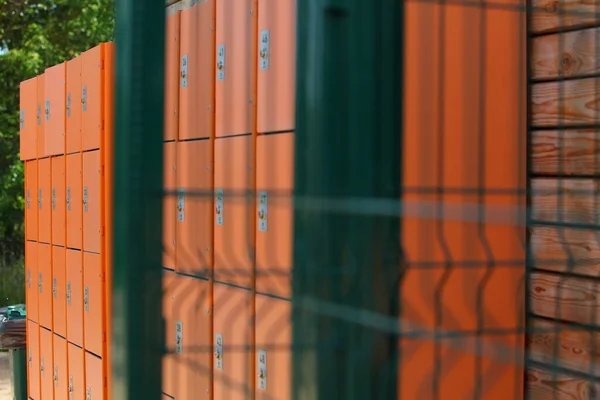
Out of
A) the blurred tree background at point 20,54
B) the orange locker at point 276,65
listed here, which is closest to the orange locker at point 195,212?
the orange locker at point 276,65

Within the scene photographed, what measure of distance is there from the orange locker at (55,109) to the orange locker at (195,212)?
2.00 meters

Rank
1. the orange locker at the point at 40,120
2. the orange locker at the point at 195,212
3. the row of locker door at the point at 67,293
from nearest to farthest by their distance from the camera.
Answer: the orange locker at the point at 195,212 < the row of locker door at the point at 67,293 < the orange locker at the point at 40,120

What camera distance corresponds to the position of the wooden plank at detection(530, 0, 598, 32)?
9.07ft

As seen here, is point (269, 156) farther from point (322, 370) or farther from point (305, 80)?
point (322, 370)

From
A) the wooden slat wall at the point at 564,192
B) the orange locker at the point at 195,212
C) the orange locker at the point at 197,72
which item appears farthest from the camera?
the orange locker at the point at 197,72

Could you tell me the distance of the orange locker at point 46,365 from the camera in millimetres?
5980

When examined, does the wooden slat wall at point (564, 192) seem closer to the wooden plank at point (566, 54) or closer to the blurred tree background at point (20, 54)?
the wooden plank at point (566, 54)

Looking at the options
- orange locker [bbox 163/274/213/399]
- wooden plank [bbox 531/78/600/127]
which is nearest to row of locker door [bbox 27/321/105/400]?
orange locker [bbox 163/274/213/399]

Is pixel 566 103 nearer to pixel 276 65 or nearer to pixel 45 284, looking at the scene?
pixel 276 65

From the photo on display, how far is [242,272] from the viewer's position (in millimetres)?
3305

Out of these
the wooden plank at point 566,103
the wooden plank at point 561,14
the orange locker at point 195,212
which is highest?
the wooden plank at point 561,14

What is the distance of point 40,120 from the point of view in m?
6.23

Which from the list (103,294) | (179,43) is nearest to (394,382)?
(179,43)

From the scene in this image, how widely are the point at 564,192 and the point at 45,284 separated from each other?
4.31 m
